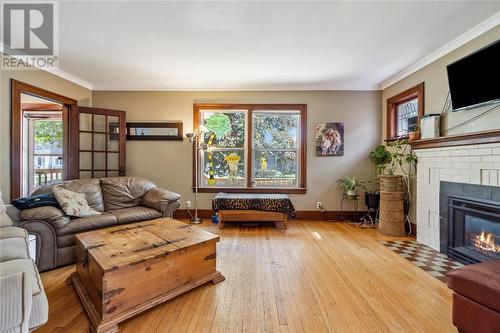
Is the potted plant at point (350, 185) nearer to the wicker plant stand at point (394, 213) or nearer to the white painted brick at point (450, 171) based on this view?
the wicker plant stand at point (394, 213)

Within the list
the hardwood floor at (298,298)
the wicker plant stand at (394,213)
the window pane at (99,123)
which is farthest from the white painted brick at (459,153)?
the window pane at (99,123)

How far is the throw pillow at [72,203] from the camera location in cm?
267

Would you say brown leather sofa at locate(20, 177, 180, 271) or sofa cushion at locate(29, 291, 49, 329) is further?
brown leather sofa at locate(20, 177, 180, 271)

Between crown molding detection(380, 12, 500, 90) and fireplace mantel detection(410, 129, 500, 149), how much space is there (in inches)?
43.8

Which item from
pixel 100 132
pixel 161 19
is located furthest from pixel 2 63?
pixel 161 19

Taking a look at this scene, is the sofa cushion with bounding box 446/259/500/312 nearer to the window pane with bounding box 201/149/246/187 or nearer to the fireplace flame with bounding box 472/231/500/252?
the fireplace flame with bounding box 472/231/500/252

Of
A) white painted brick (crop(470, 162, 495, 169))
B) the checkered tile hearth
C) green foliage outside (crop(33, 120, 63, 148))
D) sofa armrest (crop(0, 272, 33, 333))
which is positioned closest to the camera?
sofa armrest (crop(0, 272, 33, 333))

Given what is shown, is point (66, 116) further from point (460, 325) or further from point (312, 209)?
point (460, 325)

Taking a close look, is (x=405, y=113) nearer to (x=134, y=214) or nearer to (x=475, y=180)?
(x=475, y=180)

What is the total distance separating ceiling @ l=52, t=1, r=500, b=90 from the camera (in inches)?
84.9

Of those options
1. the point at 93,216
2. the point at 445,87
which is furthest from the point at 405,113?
the point at 93,216

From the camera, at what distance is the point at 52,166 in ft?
18.5

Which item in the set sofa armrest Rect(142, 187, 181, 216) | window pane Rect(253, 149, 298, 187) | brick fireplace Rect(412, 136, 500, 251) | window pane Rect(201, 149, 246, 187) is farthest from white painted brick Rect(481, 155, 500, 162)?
sofa armrest Rect(142, 187, 181, 216)

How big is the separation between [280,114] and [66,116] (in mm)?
3811
